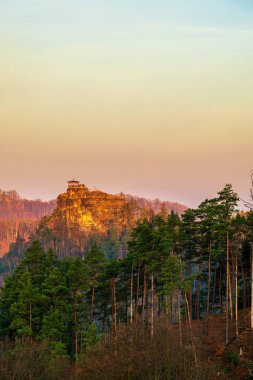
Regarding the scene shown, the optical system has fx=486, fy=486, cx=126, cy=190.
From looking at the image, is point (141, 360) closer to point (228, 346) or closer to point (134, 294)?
point (228, 346)

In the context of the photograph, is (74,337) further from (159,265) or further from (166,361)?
(166,361)

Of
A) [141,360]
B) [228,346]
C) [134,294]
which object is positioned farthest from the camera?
[134,294]

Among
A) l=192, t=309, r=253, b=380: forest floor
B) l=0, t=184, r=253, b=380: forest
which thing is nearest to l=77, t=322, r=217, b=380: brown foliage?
l=0, t=184, r=253, b=380: forest

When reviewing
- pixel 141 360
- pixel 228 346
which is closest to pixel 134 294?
pixel 228 346

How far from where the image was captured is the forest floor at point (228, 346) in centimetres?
4150

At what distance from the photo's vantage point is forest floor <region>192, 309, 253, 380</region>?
41500 millimetres

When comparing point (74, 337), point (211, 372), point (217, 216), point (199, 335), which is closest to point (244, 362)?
point (199, 335)

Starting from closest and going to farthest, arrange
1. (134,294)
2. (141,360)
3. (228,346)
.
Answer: (141,360) → (228,346) → (134,294)

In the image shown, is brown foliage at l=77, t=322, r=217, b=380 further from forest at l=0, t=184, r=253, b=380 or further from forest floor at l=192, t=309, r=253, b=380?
forest floor at l=192, t=309, r=253, b=380

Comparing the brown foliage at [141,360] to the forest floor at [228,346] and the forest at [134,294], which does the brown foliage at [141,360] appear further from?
the forest floor at [228,346]

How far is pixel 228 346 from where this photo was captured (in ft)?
156

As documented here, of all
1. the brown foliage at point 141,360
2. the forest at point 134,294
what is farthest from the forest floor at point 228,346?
the brown foliage at point 141,360

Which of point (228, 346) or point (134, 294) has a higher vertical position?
point (134, 294)

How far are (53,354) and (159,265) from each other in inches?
630
